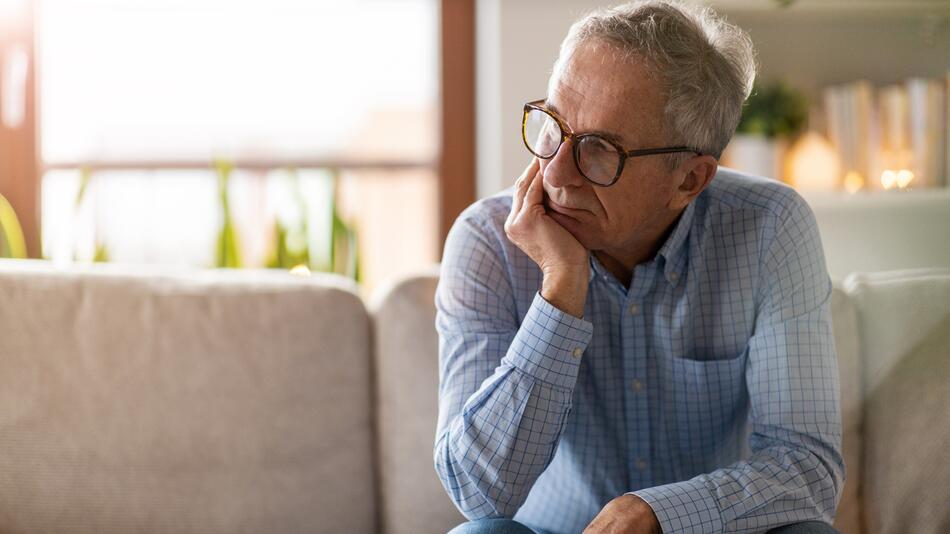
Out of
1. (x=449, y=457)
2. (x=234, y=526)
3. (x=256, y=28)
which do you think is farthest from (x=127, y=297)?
(x=256, y=28)

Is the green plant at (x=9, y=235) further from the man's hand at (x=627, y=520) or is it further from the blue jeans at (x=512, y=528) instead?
the man's hand at (x=627, y=520)

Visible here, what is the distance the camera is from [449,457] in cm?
125

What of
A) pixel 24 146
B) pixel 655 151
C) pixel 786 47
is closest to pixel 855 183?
pixel 786 47

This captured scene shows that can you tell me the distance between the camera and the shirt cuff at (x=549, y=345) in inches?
47.6

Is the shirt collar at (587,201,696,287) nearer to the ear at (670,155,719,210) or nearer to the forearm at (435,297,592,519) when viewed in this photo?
the ear at (670,155,719,210)

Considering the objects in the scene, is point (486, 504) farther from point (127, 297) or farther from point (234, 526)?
point (127, 297)

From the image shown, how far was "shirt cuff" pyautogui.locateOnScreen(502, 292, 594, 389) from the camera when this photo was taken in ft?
3.97

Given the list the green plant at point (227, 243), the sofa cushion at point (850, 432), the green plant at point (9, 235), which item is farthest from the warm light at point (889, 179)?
the green plant at point (9, 235)

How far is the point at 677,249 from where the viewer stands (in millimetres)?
1373

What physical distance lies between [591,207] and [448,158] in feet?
5.77

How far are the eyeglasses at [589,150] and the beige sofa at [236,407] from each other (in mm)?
475

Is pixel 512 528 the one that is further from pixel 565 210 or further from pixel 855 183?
pixel 855 183

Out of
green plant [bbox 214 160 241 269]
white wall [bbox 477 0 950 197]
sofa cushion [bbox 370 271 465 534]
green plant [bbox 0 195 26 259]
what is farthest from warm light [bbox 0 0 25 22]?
sofa cushion [bbox 370 271 465 534]

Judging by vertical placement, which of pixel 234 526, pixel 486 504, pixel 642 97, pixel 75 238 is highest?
pixel 642 97
